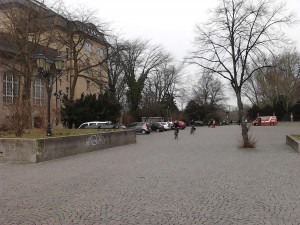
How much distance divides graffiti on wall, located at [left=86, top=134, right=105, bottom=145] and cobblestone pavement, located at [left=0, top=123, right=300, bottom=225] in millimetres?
6557

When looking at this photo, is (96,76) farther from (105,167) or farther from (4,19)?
(105,167)

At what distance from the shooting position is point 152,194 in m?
8.49

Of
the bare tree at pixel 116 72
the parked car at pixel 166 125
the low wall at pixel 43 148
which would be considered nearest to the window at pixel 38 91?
the bare tree at pixel 116 72

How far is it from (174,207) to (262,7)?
59.1 feet

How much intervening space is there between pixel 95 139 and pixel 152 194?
534 inches

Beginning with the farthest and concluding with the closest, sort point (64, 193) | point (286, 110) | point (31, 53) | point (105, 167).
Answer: point (286, 110) → point (31, 53) → point (105, 167) → point (64, 193)

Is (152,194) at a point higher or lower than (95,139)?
lower

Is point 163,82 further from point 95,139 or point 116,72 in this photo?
point 95,139

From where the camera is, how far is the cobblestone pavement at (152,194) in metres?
6.48

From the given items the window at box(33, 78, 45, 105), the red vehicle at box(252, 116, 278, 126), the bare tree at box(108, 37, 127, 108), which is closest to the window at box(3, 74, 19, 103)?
the window at box(33, 78, 45, 105)

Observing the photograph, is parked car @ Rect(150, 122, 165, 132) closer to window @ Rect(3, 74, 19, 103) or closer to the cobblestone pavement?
window @ Rect(3, 74, 19, 103)

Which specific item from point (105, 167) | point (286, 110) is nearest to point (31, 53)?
point (105, 167)

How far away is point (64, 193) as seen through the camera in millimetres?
8727

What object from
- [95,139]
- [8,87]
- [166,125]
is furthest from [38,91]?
[95,139]
